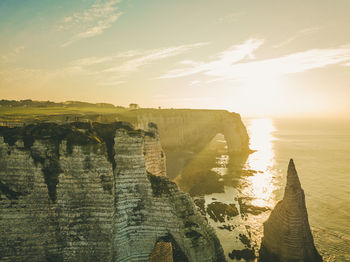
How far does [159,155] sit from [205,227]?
19.0 feet

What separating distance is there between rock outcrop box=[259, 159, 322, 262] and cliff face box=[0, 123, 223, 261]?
6.36m

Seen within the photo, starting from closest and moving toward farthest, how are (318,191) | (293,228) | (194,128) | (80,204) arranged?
(80,204) < (293,228) < (318,191) < (194,128)

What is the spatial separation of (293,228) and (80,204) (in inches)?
516

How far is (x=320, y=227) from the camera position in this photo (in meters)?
20.3

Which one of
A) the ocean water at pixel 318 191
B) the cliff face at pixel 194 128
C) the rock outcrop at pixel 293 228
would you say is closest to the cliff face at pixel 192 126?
the cliff face at pixel 194 128

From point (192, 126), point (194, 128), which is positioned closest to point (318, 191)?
point (194, 128)

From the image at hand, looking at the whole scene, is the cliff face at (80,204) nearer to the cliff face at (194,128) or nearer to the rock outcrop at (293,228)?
the rock outcrop at (293,228)

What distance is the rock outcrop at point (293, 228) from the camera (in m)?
13.2

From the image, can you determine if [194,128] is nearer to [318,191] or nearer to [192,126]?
[192,126]

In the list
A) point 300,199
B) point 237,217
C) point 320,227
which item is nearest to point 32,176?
point 300,199

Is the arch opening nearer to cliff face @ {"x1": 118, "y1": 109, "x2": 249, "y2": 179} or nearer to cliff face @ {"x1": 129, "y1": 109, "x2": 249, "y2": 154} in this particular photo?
cliff face @ {"x1": 118, "y1": 109, "x2": 249, "y2": 179}

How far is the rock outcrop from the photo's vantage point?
13.2 metres

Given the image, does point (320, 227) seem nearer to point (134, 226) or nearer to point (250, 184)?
point (250, 184)

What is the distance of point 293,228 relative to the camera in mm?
13242
